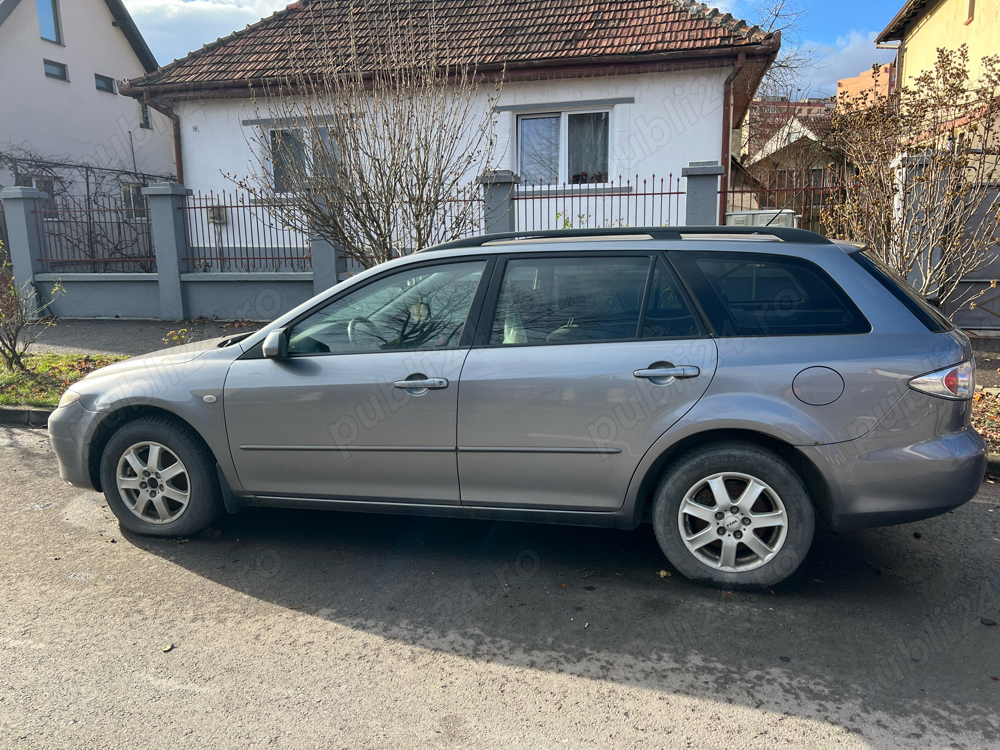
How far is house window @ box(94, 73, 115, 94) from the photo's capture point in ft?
75.6

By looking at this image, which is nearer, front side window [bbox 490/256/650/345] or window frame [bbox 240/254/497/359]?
front side window [bbox 490/256/650/345]

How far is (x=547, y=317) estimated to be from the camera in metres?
3.77

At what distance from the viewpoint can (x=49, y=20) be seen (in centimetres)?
2153

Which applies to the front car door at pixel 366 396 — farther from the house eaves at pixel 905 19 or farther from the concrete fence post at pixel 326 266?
the house eaves at pixel 905 19

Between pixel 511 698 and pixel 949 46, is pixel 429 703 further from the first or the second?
pixel 949 46

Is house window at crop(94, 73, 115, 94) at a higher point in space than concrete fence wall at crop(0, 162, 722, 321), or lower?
higher

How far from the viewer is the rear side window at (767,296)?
348 cm

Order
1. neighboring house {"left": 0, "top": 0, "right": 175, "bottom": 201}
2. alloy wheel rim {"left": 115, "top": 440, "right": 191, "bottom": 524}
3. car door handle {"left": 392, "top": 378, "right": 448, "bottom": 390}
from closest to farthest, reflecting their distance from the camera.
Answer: car door handle {"left": 392, "top": 378, "right": 448, "bottom": 390}, alloy wheel rim {"left": 115, "top": 440, "right": 191, "bottom": 524}, neighboring house {"left": 0, "top": 0, "right": 175, "bottom": 201}

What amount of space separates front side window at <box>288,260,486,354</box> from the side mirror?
0.28 feet

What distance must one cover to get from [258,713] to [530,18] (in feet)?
45.0

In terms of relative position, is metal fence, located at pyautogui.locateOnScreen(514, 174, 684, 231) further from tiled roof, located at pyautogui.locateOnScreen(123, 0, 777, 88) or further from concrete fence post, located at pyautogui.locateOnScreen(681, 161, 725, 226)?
tiled roof, located at pyautogui.locateOnScreen(123, 0, 777, 88)

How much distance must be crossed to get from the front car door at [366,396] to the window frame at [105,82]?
2340cm

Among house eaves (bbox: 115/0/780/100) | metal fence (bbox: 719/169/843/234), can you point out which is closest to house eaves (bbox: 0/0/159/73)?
house eaves (bbox: 115/0/780/100)

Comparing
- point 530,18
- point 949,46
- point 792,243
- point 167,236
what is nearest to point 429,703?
point 792,243
